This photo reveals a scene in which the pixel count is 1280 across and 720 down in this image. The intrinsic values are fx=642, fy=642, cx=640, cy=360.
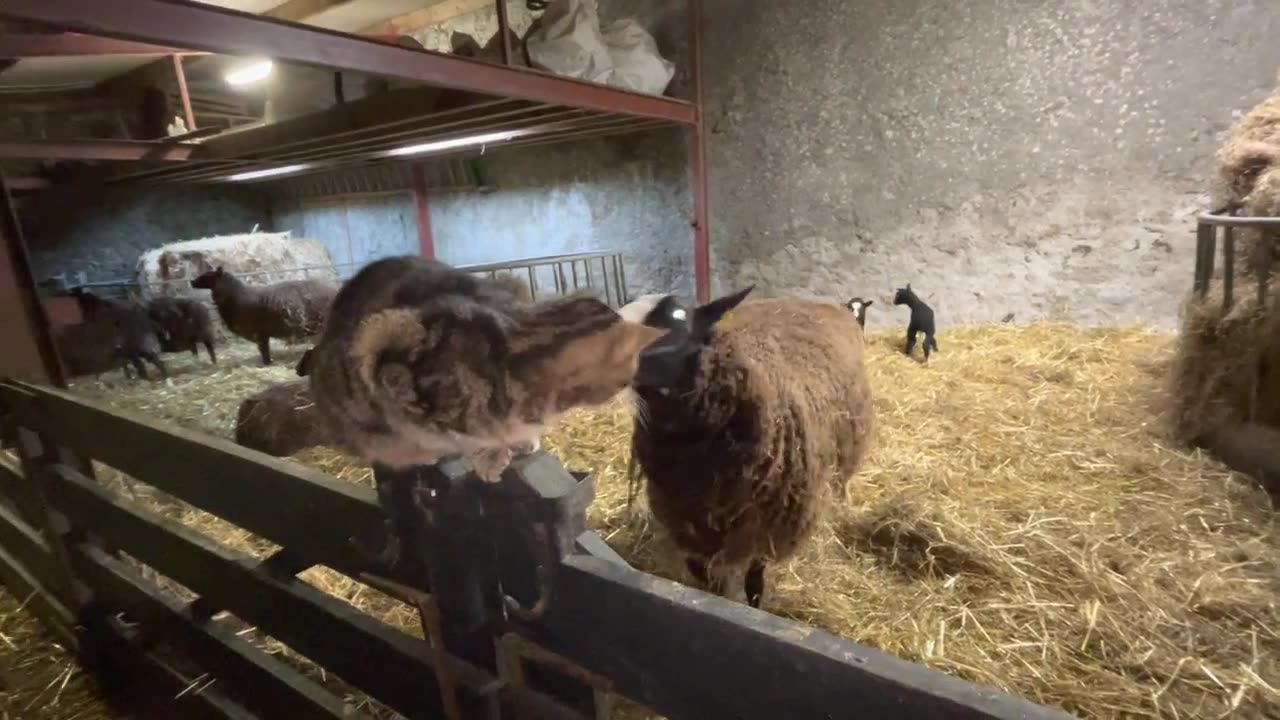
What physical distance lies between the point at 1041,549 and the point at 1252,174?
248 cm

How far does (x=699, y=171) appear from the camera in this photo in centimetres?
616

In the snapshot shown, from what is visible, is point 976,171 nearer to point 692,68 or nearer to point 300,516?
point 692,68

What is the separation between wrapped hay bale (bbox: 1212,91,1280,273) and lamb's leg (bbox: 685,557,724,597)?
2.92 m

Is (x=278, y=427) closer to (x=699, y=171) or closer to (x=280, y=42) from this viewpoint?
(x=280, y=42)

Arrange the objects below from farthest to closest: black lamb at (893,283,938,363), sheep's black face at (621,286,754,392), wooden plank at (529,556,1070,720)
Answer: black lamb at (893,283,938,363) → sheep's black face at (621,286,754,392) → wooden plank at (529,556,1070,720)

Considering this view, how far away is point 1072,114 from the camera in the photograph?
15.7ft

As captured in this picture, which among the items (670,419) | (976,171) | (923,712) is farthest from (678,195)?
(923,712)

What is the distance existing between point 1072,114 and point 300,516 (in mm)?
5663

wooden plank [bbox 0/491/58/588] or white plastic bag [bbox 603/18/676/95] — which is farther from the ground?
white plastic bag [bbox 603/18/676/95]

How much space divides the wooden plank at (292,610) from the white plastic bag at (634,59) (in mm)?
4462

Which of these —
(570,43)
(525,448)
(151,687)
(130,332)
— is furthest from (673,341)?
(130,332)

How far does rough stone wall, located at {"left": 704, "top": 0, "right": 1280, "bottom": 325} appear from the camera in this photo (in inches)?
177

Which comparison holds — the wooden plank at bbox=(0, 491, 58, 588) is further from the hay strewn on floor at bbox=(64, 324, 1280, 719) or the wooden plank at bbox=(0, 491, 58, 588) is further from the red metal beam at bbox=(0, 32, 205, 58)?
the red metal beam at bbox=(0, 32, 205, 58)

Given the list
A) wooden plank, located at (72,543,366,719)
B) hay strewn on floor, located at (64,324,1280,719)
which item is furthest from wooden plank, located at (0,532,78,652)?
hay strewn on floor, located at (64,324,1280,719)
